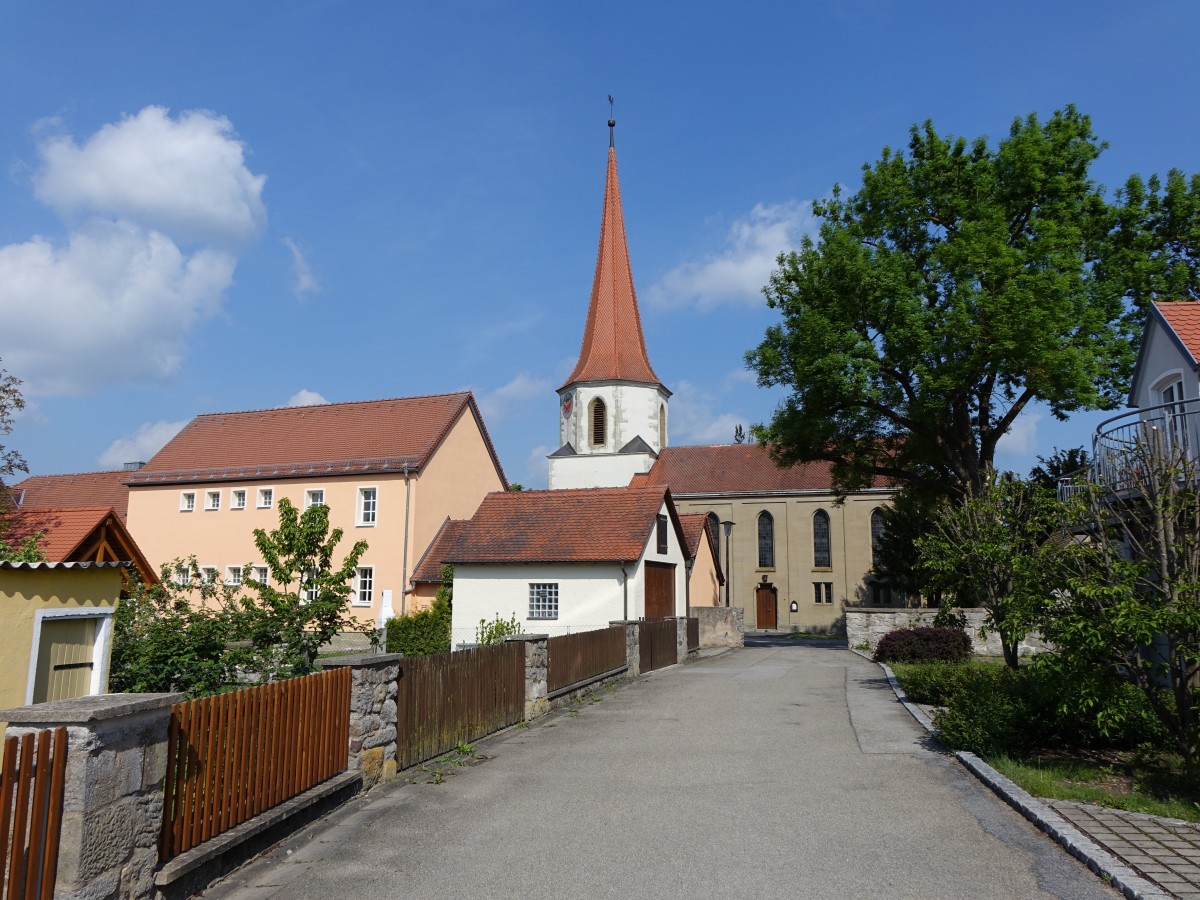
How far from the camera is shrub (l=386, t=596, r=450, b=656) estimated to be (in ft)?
88.3

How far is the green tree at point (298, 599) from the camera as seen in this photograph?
48.3 ft

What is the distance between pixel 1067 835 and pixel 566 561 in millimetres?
20204

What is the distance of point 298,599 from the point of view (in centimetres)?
1562

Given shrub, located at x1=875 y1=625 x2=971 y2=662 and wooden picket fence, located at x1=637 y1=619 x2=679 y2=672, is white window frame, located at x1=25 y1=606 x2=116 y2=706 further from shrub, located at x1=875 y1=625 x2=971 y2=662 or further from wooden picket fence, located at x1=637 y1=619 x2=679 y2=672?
shrub, located at x1=875 y1=625 x2=971 y2=662

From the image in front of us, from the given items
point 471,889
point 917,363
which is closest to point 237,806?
point 471,889

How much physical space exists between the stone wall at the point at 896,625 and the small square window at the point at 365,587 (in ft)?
60.5

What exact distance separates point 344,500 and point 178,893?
105 feet

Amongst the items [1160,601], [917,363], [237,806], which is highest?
[917,363]

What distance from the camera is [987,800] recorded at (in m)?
8.54

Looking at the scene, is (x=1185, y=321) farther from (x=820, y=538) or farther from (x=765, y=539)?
(x=765, y=539)

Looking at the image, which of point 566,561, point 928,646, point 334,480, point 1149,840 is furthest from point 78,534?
point 334,480

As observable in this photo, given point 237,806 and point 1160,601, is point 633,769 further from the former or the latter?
point 1160,601

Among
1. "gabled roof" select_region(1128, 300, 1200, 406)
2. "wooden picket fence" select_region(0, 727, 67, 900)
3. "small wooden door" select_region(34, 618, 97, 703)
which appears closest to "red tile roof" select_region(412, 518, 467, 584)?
"small wooden door" select_region(34, 618, 97, 703)

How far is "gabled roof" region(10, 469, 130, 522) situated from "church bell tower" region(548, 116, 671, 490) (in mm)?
24056
